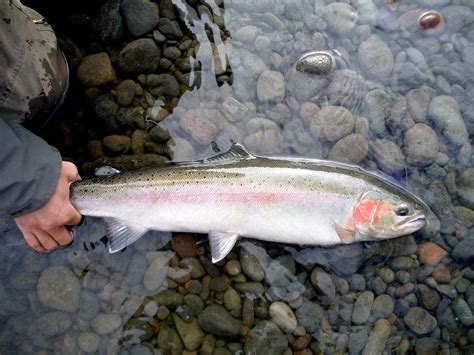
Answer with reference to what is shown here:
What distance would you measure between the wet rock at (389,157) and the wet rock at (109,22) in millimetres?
2385

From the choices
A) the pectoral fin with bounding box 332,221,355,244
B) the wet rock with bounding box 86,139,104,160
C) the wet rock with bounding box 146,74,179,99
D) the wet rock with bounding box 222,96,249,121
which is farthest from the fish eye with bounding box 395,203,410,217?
the wet rock with bounding box 86,139,104,160

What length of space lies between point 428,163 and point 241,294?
182 cm

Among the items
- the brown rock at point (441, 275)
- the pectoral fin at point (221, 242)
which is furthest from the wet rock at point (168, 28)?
the brown rock at point (441, 275)

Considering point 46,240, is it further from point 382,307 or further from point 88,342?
point 382,307

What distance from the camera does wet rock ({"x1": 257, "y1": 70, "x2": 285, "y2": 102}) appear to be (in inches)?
146

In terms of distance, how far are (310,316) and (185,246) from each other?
3.66ft

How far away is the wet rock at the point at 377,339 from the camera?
336 cm

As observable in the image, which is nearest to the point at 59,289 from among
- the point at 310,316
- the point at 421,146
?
the point at 310,316

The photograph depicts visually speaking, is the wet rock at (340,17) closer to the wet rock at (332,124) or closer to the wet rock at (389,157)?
the wet rock at (332,124)

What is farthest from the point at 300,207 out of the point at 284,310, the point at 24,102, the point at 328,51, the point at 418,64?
the point at 24,102

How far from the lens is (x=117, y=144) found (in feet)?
12.1

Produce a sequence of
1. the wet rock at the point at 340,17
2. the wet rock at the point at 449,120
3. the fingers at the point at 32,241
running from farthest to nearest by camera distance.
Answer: the wet rock at the point at 340,17, the wet rock at the point at 449,120, the fingers at the point at 32,241

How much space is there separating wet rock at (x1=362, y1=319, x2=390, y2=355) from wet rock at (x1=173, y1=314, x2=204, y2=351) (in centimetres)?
126

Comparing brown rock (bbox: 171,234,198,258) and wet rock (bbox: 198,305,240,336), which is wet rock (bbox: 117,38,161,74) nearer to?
brown rock (bbox: 171,234,198,258)
